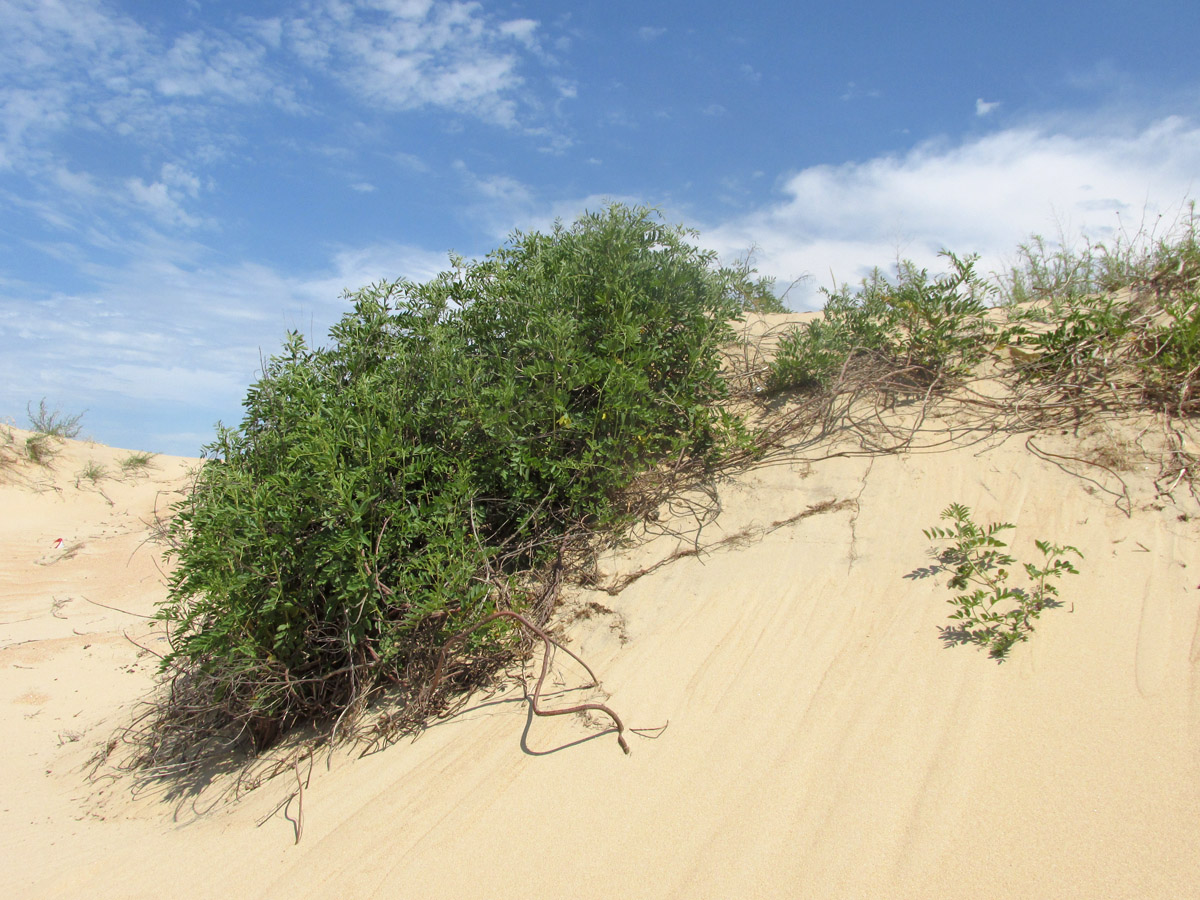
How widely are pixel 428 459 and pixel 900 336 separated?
4.16 meters

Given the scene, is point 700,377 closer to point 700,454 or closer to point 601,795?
point 700,454

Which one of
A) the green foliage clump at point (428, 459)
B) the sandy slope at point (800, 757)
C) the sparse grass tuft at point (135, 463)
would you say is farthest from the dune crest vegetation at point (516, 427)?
the sparse grass tuft at point (135, 463)

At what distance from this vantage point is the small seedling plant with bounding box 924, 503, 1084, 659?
128 inches

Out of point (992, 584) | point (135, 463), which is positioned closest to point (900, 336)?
point (992, 584)

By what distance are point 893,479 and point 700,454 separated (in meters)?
1.44

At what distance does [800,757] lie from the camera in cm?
286

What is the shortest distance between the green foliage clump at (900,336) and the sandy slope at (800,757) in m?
1.07

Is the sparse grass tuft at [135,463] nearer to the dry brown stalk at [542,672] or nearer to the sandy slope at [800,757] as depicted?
the sandy slope at [800,757]

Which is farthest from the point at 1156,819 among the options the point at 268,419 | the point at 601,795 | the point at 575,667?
the point at 268,419

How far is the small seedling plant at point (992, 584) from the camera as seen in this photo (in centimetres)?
325

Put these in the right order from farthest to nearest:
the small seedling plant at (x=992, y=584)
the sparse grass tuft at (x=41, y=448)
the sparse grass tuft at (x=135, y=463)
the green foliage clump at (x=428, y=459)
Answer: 1. the sparse grass tuft at (x=135, y=463)
2. the sparse grass tuft at (x=41, y=448)
3. the green foliage clump at (x=428, y=459)
4. the small seedling plant at (x=992, y=584)

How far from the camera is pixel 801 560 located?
4.21 metres

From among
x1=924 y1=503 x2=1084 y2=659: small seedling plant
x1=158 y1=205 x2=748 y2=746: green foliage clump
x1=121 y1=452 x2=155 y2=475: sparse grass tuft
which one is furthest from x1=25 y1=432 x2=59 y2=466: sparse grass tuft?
x1=924 y1=503 x2=1084 y2=659: small seedling plant

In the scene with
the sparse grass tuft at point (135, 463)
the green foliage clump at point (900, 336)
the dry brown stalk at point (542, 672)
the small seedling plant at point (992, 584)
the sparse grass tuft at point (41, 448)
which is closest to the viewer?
the small seedling plant at point (992, 584)
